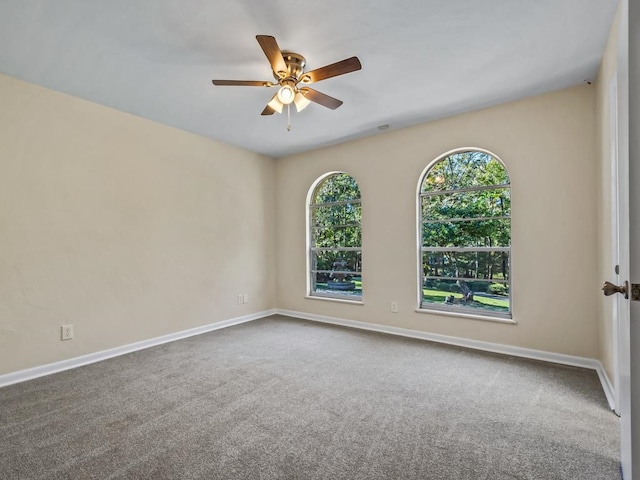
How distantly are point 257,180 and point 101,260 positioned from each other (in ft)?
7.66

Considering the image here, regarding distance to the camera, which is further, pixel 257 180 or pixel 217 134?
pixel 257 180

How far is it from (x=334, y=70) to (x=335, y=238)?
9.03 feet

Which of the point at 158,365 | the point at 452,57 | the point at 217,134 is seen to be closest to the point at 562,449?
the point at 452,57

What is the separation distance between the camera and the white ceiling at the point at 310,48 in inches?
75.5

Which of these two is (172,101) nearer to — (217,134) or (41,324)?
(217,134)

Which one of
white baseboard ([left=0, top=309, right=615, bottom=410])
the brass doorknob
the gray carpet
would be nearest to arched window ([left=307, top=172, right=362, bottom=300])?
white baseboard ([left=0, top=309, right=615, bottom=410])

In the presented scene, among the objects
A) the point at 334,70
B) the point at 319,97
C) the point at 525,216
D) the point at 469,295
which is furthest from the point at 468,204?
the point at 334,70

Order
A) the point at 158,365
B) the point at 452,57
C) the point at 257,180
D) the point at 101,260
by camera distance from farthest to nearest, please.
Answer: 1. the point at 257,180
2. the point at 101,260
3. the point at 158,365
4. the point at 452,57

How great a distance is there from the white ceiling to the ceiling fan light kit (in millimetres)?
108

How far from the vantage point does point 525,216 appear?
3.12 metres

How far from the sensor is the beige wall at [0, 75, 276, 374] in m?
2.69

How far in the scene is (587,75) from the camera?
267cm

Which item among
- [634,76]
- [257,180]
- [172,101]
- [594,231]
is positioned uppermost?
[172,101]

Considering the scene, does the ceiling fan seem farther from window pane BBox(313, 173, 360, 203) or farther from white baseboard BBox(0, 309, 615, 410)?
white baseboard BBox(0, 309, 615, 410)
